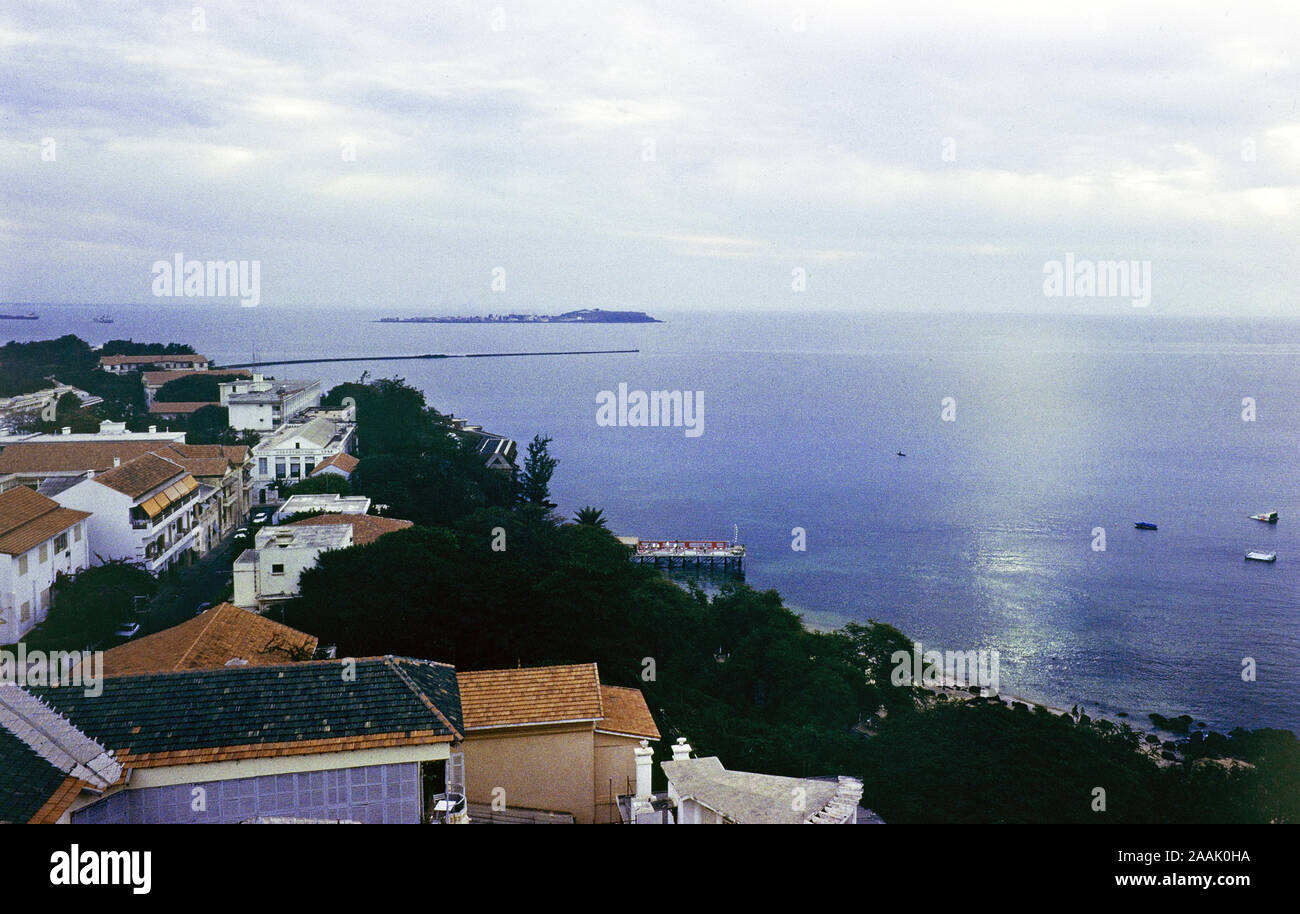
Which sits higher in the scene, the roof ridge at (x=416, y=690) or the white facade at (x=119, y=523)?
the white facade at (x=119, y=523)

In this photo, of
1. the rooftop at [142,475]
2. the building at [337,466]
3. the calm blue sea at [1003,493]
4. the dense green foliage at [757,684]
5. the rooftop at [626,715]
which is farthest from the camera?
the building at [337,466]

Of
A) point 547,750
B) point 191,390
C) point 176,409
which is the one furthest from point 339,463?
point 547,750

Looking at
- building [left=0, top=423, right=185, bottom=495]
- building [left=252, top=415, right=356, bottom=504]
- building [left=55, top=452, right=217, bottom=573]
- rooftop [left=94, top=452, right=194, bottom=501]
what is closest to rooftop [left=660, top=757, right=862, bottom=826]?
building [left=55, top=452, right=217, bottom=573]

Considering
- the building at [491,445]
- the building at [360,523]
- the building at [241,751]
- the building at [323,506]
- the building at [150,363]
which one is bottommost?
the building at [241,751]

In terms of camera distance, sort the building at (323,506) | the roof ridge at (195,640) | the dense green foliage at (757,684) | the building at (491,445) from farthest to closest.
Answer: the building at (491,445), the building at (323,506), the dense green foliage at (757,684), the roof ridge at (195,640)

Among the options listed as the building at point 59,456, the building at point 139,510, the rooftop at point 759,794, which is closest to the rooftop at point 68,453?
the building at point 59,456

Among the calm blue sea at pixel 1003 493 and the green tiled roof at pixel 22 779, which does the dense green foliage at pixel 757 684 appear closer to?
the calm blue sea at pixel 1003 493
